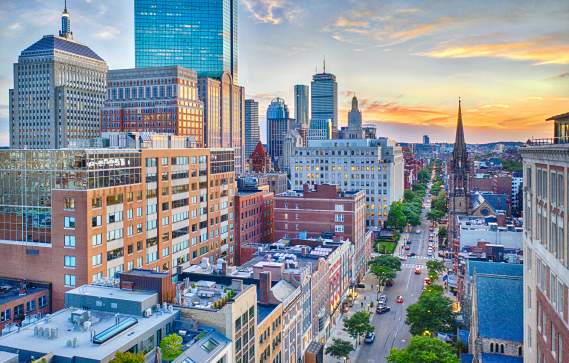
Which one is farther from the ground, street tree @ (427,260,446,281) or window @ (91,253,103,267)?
window @ (91,253,103,267)

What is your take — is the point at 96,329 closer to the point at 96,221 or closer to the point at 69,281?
the point at 69,281

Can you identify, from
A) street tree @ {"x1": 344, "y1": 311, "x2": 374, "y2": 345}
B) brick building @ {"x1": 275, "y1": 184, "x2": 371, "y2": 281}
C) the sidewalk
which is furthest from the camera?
brick building @ {"x1": 275, "y1": 184, "x2": 371, "y2": 281}

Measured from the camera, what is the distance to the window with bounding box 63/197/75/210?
80.1m

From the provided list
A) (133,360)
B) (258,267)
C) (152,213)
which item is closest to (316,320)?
(258,267)

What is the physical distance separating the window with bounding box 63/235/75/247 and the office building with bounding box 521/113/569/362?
64805 millimetres

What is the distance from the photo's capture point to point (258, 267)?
83.6m

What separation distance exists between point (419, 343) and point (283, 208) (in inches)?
3059

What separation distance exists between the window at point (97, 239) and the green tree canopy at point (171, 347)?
1398 inches

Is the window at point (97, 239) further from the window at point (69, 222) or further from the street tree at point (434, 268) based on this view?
the street tree at point (434, 268)

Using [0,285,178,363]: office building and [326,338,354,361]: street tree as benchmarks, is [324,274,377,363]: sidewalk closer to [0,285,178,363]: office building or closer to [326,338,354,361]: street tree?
[326,338,354,361]: street tree

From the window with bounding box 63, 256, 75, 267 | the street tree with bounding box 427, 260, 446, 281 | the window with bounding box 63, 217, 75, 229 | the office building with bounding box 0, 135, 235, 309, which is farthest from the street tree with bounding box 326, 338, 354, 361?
the street tree with bounding box 427, 260, 446, 281

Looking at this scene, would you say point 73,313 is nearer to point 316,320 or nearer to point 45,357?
point 45,357

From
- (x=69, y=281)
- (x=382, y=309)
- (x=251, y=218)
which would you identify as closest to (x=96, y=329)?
(x=69, y=281)

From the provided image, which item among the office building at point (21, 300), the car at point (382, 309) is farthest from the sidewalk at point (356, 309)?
the office building at point (21, 300)
